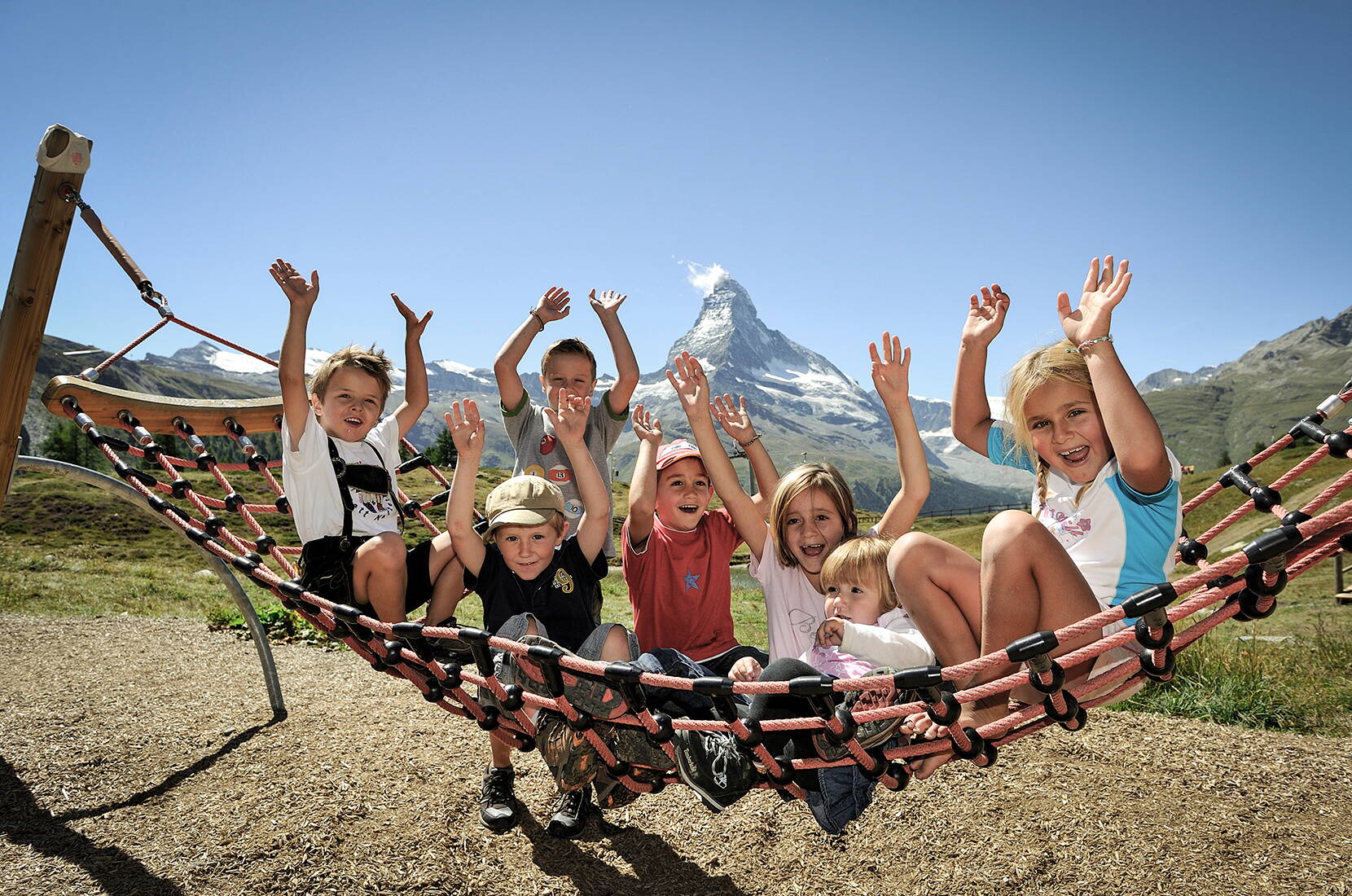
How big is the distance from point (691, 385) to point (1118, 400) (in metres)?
1.77

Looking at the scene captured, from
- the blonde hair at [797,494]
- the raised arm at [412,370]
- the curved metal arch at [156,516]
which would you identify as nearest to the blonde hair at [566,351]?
the raised arm at [412,370]

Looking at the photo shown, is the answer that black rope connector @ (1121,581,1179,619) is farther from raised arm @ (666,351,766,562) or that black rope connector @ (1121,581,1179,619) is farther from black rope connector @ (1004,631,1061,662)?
raised arm @ (666,351,766,562)

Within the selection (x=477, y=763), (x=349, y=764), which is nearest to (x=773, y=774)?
(x=477, y=763)

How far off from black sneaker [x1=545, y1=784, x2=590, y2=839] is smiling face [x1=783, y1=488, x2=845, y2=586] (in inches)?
66.8

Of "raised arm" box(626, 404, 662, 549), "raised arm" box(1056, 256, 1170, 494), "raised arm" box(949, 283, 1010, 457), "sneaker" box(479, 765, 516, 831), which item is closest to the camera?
"raised arm" box(1056, 256, 1170, 494)

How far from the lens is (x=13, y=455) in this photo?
4.30 meters

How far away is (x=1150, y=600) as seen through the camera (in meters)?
1.95

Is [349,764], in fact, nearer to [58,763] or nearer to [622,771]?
[58,763]

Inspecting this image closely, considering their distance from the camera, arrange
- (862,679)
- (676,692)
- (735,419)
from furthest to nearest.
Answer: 1. (735,419)
2. (676,692)
3. (862,679)

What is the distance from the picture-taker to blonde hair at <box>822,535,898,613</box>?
2.84 m

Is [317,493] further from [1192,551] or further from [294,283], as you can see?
[1192,551]

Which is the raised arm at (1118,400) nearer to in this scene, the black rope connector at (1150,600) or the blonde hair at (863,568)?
the black rope connector at (1150,600)

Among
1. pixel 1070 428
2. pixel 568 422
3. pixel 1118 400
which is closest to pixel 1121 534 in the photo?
pixel 1070 428

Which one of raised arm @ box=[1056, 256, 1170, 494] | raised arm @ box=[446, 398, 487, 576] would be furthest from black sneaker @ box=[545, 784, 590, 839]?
raised arm @ box=[1056, 256, 1170, 494]
